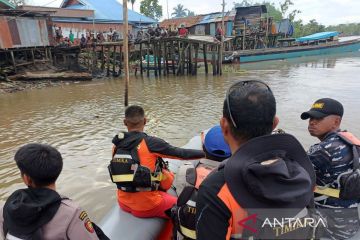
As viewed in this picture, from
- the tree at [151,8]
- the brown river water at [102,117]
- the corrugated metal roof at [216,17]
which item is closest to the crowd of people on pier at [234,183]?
the brown river water at [102,117]

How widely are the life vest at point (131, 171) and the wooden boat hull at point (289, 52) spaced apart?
2552 centimetres

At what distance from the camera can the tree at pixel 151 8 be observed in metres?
44.6

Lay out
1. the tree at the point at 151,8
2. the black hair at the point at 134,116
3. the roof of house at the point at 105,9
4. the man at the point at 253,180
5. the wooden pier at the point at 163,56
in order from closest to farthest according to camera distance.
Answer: the man at the point at 253,180 < the black hair at the point at 134,116 < the wooden pier at the point at 163,56 < the roof of house at the point at 105,9 < the tree at the point at 151,8

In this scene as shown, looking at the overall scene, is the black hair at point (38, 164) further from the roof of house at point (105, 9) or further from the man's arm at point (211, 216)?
the roof of house at point (105, 9)

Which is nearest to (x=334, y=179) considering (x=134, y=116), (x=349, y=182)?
(x=349, y=182)

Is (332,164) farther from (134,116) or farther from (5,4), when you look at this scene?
(5,4)

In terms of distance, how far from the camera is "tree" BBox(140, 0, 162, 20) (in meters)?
44.6

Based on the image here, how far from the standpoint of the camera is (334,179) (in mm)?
2162

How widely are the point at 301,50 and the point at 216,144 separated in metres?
33.5

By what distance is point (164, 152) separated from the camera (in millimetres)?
2576

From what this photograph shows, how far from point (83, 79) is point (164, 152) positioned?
16757mm

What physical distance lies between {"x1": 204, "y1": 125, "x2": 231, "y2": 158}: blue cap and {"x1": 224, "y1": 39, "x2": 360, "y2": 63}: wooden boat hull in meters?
25.8

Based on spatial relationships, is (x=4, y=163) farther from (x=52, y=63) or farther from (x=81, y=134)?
(x=52, y=63)

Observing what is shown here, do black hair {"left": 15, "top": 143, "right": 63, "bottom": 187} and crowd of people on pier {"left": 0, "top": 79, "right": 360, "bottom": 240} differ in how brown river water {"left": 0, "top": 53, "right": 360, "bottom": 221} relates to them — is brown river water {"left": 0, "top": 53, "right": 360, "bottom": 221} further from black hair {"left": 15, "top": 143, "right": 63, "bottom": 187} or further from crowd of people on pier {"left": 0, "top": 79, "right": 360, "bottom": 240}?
black hair {"left": 15, "top": 143, "right": 63, "bottom": 187}
